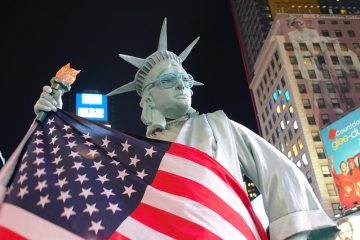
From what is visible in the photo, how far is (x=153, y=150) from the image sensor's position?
3.70 meters

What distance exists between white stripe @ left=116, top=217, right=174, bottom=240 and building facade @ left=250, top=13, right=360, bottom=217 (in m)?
45.3

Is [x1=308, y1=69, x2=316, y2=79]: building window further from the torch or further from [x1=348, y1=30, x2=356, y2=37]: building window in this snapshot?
the torch

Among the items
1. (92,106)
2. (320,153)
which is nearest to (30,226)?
(92,106)

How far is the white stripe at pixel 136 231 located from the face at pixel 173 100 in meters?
1.32

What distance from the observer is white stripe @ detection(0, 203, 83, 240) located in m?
3.03

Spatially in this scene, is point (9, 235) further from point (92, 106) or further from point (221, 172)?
point (92, 106)

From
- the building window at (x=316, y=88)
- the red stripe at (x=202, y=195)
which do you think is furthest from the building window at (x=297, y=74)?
the red stripe at (x=202, y=195)

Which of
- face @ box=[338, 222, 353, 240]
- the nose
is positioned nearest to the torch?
the nose

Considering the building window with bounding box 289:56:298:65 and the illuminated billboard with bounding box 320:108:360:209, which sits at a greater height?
the illuminated billboard with bounding box 320:108:360:209

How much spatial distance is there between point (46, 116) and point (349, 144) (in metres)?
33.5

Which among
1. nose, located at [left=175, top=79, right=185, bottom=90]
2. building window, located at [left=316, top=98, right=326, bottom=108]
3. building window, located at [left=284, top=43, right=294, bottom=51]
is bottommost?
building window, located at [left=316, top=98, right=326, bottom=108]

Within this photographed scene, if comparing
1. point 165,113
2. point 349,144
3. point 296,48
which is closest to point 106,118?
point 349,144

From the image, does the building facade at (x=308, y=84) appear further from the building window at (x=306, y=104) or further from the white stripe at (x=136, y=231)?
the white stripe at (x=136, y=231)

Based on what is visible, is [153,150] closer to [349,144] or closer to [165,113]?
[165,113]
